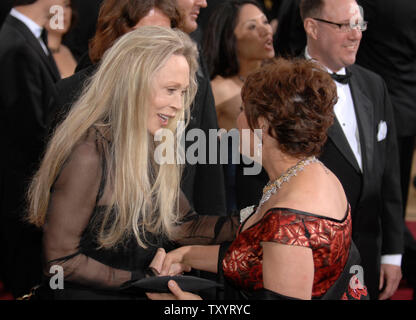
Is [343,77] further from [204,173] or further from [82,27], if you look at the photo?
[82,27]

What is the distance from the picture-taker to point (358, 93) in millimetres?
2145

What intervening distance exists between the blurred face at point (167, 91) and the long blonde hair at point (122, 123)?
0.02m

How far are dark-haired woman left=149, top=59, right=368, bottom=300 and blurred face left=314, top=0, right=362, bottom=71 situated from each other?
478 mm

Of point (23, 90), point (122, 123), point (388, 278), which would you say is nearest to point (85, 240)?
point (122, 123)

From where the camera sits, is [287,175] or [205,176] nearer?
[287,175]

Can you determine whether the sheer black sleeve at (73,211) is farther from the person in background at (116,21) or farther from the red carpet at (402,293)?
the red carpet at (402,293)

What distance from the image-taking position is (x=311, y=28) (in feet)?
6.93

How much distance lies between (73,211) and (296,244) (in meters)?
0.61

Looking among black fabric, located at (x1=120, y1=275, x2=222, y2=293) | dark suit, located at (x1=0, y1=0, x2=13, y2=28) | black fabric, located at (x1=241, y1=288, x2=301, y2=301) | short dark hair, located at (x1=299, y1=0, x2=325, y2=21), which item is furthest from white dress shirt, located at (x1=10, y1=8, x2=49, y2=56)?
black fabric, located at (x1=241, y1=288, x2=301, y2=301)

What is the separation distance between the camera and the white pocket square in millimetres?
2150

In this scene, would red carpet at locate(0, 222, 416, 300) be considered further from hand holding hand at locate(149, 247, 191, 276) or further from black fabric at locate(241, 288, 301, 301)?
black fabric at locate(241, 288, 301, 301)

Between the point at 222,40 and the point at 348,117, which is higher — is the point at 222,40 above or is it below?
above
